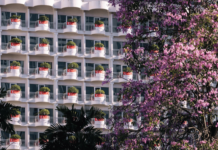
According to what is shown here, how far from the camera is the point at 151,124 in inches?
727

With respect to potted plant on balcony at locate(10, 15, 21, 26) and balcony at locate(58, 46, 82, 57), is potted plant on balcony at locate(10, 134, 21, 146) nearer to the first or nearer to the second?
balcony at locate(58, 46, 82, 57)

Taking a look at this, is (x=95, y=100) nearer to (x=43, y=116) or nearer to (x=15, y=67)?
(x=43, y=116)

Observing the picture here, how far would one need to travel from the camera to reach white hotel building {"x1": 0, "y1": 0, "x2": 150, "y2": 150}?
53.5 metres

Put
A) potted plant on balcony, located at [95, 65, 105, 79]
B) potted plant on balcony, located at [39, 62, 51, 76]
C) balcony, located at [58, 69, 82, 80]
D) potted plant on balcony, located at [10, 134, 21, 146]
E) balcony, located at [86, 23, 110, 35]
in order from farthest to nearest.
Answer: balcony, located at [86, 23, 110, 35] → potted plant on balcony, located at [95, 65, 105, 79] → balcony, located at [58, 69, 82, 80] → potted plant on balcony, located at [39, 62, 51, 76] → potted plant on balcony, located at [10, 134, 21, 146]

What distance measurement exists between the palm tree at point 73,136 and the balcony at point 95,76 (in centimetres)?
2337

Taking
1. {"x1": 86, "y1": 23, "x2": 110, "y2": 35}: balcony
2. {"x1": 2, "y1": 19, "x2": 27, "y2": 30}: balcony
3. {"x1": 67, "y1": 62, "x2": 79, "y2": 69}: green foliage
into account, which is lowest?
{"x1": 67, "y1": 62, "x2": 79, "y2": 69}: green foliage

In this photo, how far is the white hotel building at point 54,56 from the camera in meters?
53.5

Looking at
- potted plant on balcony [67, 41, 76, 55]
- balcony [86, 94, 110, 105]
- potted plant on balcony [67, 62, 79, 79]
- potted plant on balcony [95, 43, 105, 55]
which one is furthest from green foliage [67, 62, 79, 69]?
balcony [86, 94, 110, 105]

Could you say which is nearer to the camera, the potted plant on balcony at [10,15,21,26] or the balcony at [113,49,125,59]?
the potted plant on balcony at [10,15,21,26]

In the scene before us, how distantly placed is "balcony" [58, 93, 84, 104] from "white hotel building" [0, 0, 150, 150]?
0.10 meters

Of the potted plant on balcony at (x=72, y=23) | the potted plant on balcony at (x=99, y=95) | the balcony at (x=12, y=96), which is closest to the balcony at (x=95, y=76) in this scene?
the potted plant on balcony at (x=99, y=95)

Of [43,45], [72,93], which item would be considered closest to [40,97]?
[72,93]

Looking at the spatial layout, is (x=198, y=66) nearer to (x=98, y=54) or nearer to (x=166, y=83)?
(x=166, y=83)

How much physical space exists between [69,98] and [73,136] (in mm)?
24140
